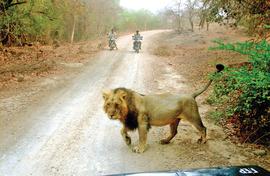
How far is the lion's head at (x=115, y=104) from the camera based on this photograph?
7.20 meters

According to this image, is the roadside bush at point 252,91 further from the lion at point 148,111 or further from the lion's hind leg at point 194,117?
the lion's hind leg at point 194,117

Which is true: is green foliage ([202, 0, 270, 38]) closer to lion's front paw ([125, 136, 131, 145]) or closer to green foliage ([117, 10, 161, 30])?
lion's front paw ([125, 136, 131, 145])

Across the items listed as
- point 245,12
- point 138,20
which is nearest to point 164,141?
point 245,12

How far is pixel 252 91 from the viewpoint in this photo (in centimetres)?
775

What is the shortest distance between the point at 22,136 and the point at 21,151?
99 centimetres

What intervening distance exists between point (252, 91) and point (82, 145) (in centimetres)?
358

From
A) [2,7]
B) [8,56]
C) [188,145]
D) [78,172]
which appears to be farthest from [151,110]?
[8,56]

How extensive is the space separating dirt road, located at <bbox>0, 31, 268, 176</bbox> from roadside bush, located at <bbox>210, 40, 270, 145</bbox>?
0.58m

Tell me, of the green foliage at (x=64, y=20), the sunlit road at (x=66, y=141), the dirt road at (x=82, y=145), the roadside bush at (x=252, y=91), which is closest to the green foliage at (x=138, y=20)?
the green foliage at (x=64, y=20)

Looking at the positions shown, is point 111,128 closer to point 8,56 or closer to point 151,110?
point 151,110

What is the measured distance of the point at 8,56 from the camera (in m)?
23.5

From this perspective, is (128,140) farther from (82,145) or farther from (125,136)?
(82,145)

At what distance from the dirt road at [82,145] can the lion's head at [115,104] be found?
2.82 feet

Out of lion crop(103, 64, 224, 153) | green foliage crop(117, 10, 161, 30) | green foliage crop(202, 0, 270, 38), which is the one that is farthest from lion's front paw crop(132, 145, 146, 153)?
green foliage crop(117, 10, 161, 30)
